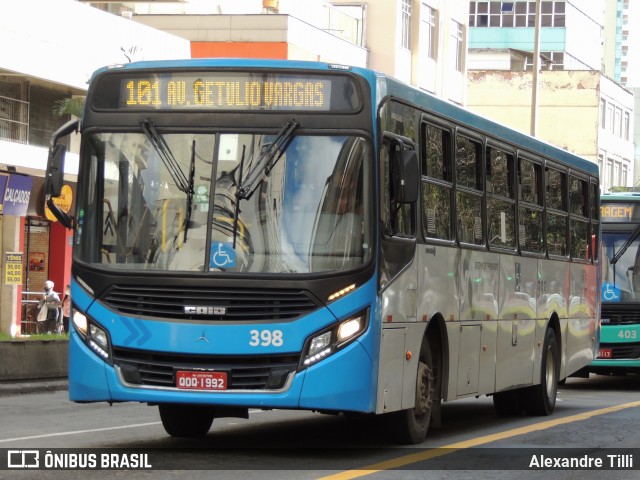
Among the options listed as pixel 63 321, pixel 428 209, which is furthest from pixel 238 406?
pixel 63 321

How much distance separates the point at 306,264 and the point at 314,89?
1376 millimetres

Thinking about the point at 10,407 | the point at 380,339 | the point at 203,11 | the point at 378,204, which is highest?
the point at 203,11

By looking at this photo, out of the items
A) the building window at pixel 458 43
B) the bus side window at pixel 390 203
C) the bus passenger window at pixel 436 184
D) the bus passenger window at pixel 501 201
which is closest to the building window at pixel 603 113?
the building window at pixel 458 43

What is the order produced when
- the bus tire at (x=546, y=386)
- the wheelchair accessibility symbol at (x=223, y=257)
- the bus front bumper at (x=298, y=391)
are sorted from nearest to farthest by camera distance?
the bus front bumper at (x=298, y=391) < the wheelchair accessibility symbol at (x=223, y=257) < the bus tire at (x=546, y=386)

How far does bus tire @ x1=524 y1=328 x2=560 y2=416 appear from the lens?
58.1 ft

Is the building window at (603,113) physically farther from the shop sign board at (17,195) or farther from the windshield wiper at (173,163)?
the windshield wiper at (173,163)

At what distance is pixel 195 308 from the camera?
11.4 m

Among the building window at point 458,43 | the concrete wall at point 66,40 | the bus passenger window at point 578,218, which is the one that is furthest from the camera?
the building window at point 458,43

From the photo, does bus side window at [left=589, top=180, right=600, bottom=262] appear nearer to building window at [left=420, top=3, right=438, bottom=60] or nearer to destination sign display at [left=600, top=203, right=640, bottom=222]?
destination sign display at [left=600, top=203, right=640, bottom=222]

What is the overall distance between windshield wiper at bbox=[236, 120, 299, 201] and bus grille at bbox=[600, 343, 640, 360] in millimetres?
13893

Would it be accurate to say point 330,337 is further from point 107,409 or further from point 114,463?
point 107,409

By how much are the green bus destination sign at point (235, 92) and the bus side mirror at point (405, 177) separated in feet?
1.72

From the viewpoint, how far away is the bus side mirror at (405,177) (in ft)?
38.8

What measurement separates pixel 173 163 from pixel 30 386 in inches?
396
